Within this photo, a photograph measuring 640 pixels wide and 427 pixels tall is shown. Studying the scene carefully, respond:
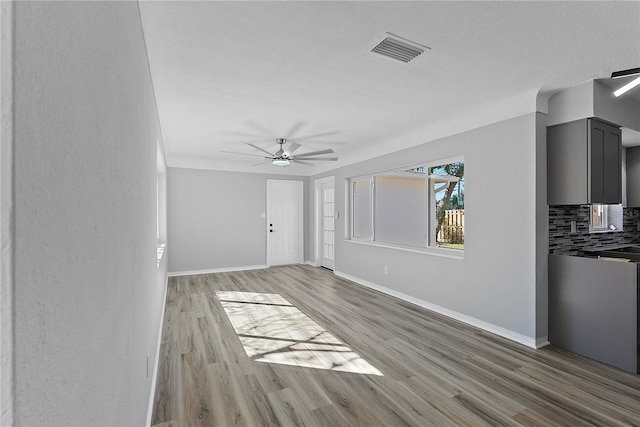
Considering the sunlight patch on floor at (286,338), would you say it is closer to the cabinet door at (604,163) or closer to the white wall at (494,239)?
the white wall at (494,239)

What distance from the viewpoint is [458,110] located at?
3562 millimetres

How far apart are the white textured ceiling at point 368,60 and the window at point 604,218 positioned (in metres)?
1.84

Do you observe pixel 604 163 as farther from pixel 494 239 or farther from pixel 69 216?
pixel 69 216

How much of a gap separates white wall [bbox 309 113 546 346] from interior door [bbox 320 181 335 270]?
283 cm

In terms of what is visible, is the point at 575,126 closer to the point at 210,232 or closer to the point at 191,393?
the point at 191,393

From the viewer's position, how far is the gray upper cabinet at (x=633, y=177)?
3.96 meters

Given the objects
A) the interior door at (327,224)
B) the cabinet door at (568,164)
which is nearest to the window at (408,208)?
the interior door at (327,224)

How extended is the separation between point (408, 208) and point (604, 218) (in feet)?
10.1

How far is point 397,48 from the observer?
2.22 metres

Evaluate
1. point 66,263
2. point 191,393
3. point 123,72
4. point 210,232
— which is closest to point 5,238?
point 66,263

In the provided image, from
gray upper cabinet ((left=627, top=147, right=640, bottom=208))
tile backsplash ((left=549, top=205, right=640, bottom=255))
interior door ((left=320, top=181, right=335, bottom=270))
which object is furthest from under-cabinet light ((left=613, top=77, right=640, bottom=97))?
interior door ((left=320, top=181, right=335, bottom=270))

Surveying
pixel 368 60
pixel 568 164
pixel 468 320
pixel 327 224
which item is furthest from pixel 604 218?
pixel 327 224

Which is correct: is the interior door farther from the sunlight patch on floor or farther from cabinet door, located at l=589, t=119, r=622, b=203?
cabinet door, located at l=589, t=119, r=622, b=203

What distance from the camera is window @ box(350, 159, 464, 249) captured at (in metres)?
4.77
